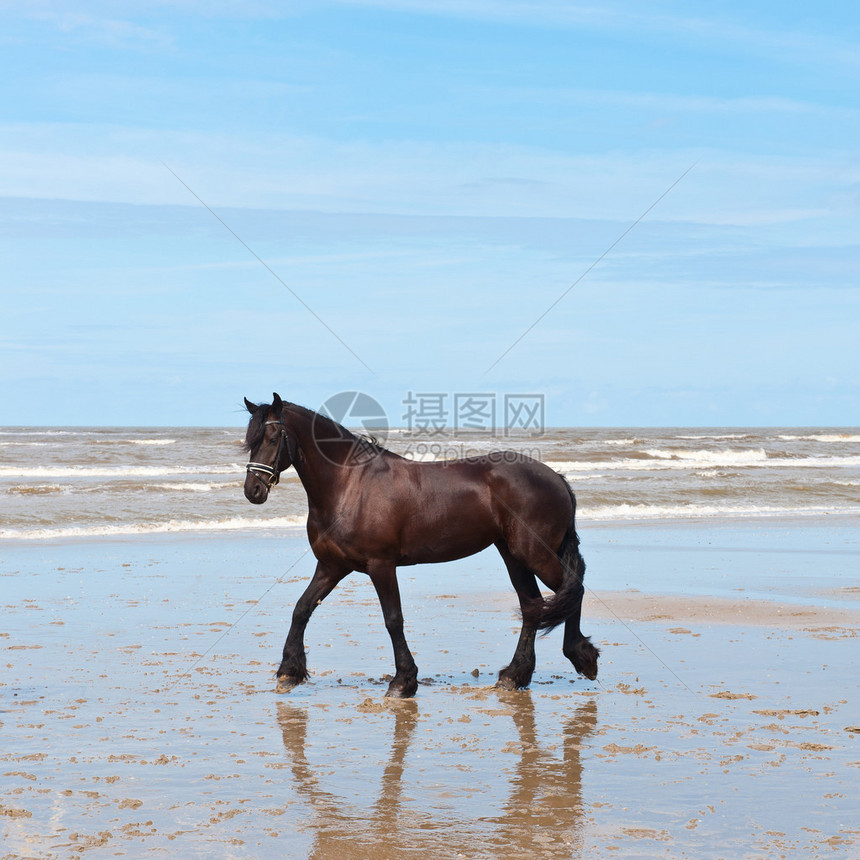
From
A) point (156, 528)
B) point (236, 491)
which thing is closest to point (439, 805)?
point (156, 528)

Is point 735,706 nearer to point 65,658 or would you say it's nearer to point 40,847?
point 40,847

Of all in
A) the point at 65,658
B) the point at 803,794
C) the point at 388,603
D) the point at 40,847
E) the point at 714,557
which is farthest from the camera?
the point at 714,557

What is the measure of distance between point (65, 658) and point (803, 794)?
541 cm

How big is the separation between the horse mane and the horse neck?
0.01 m

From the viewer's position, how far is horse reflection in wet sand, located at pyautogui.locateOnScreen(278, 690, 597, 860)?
4.05 m

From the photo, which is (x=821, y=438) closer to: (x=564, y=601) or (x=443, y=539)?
(x=564, y=601)

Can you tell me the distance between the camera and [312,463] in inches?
274

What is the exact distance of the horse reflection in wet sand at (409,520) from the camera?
22.6 ft

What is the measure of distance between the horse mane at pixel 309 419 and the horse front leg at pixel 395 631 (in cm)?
88

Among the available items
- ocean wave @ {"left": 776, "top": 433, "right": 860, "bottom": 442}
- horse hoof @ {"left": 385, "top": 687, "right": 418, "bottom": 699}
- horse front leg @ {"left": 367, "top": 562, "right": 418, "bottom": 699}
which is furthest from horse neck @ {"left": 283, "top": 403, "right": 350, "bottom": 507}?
ocean wave @ {"left": 776, "top": 433, "right": 860, "bottom": 442}

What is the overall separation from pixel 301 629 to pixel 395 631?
2.28 feet

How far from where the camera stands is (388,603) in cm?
695

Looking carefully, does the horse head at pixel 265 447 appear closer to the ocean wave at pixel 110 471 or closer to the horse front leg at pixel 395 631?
the horse front leg at pixel 395 631

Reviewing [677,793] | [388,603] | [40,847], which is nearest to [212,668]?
[388,603]
